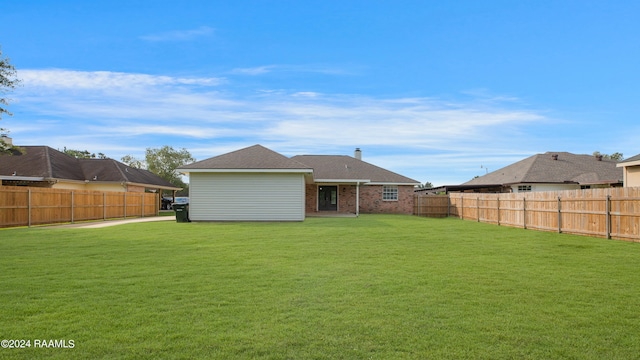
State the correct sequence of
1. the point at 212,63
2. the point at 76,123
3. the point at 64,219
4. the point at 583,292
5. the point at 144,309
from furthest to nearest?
the point at 76,123
the point at 64,219
the point at 212,63
the point at 583,292
the point at 144,309

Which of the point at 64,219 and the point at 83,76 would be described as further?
the point at 64,219

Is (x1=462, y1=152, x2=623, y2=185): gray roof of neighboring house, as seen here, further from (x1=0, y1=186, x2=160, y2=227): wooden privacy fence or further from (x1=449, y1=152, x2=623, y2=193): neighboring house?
(x1=0, y1=186, x2=160, y2=227): wooden privacy fence

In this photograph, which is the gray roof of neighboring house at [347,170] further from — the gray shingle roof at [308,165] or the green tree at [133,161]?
the green tree at [133,161]

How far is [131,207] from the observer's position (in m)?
27.8

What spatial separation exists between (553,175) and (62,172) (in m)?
32.8

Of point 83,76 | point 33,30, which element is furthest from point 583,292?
point 83,76

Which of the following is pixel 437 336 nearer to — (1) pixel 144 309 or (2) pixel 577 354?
(2) pixel 577 354

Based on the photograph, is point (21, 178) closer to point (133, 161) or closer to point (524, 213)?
point (524, 213)

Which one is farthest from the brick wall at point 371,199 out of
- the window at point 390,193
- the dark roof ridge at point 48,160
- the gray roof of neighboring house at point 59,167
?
the dark roof ridge at point 48,160

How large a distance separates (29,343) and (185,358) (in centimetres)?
166

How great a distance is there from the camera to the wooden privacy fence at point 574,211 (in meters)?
13.8

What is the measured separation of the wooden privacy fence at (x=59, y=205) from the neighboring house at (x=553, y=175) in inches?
1006

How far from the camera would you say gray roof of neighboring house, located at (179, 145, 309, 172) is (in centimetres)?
2127

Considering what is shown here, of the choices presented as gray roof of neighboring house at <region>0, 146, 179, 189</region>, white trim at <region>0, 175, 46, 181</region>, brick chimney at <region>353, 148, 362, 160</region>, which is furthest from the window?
Answer: white trim at <region>0, 175, 46, 181</region>
